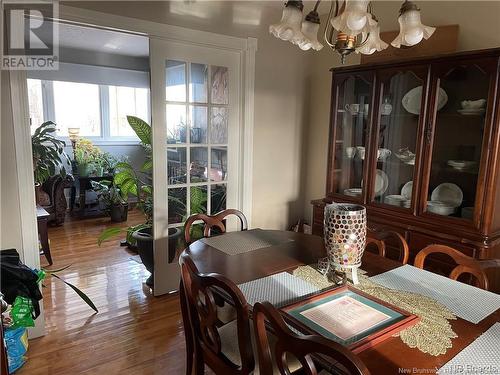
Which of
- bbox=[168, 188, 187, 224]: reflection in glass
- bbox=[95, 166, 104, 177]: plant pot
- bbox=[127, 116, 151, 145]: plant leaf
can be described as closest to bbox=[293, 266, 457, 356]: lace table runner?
bbox=[168, 188, 187, 224]: reflection in glass

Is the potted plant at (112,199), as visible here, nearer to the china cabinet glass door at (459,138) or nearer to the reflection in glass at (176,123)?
the reflection in glass at (176,123)

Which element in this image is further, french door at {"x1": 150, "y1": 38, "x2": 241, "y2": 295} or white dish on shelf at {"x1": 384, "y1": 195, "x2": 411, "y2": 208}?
french door at {"x1": 150, "y1": 38, "x2": 241, "y2": 295}

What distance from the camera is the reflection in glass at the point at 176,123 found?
2.81 metres

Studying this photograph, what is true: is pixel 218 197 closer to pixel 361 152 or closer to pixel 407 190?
pixel 361 152

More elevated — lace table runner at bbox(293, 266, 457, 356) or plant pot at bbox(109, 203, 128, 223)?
lace table runner at bbox(293, 266, 457, 356)

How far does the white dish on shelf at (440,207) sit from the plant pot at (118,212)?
413cm

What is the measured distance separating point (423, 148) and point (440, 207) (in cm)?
39

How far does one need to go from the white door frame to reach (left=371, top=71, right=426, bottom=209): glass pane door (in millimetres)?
1092

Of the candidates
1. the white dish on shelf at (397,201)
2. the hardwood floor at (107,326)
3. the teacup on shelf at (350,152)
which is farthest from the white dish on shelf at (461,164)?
the hardwood floor at (107,326)

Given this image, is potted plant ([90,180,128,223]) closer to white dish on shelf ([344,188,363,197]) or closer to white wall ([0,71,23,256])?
white wall ([0,71,23,256])

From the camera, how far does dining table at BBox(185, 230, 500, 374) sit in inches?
40.4

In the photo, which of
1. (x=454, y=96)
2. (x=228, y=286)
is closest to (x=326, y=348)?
(x=228, y=286)

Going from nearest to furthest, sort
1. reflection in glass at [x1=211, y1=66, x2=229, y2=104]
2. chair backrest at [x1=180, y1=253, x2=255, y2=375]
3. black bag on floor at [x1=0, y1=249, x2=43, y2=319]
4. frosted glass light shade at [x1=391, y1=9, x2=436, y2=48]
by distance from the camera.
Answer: chair backrest at [x1=180, y1=253, x2=255, y2=375] → frosted glass light shade at [x1=391, y1=9, x2=436, y2=48] → black bag on floor at [x1=0, y1=249, x2=43, y2=319] → reflection in glass at [x1=211, y1=66, x2=229, y2=104]

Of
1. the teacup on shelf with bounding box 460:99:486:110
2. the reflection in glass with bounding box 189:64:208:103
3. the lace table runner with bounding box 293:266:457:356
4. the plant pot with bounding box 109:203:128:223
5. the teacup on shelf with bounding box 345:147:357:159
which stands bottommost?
the plant pot with bounding box 109:203:128:223
